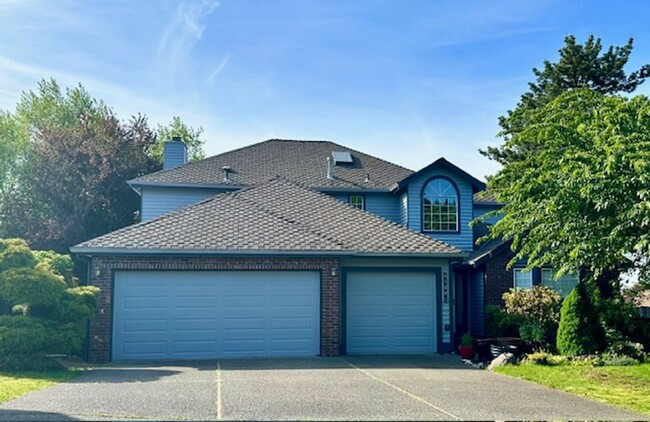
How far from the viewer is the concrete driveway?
26.3ft

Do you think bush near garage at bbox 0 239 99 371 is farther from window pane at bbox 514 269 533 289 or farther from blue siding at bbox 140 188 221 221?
window pane at bbox 514 269 533 289

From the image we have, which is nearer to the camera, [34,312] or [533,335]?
[34,312]

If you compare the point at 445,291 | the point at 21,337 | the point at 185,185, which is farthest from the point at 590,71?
the point at 21,337

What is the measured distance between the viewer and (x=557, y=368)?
41.9ft

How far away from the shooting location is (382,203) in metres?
21.9

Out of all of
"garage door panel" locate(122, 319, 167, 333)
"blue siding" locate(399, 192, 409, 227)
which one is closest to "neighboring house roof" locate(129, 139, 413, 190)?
"blue siding" locate(399, 192, 409, 227)

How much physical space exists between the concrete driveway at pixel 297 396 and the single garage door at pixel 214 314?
1.21 meters

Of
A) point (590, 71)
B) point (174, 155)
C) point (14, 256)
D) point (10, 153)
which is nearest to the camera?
point (14, 256)

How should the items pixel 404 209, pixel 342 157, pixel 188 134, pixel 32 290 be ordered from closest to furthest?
pixel 32 290 → pixel 404 209 → pixel 342 157 → pixel 188 134

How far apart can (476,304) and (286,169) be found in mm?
8780

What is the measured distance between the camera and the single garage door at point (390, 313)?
51.3ft

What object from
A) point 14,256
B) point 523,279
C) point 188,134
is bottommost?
point 523,279

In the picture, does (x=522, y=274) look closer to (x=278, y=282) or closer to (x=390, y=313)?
(x=390, y=313)

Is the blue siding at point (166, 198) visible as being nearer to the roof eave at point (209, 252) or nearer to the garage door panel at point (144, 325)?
the roof eave at point (209, 252)
